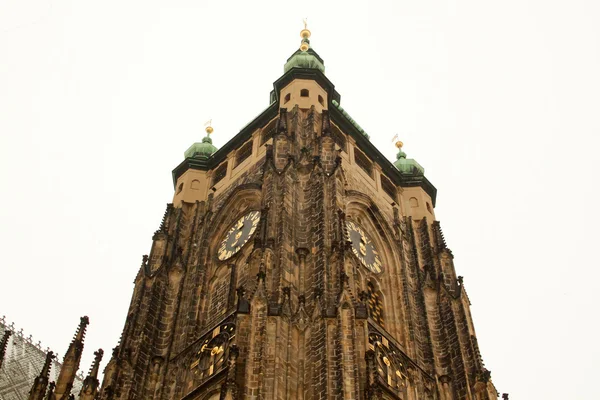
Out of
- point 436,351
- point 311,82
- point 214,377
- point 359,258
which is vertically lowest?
point 214,377

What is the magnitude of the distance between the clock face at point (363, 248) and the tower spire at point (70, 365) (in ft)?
32.2

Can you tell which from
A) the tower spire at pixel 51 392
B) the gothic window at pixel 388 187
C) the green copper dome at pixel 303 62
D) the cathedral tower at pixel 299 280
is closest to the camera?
the cathedral tower at pixel 299 280

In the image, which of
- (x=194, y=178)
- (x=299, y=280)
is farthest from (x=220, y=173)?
(x=299, y=280)

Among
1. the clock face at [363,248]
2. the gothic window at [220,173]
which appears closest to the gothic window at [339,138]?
the clock face at [363,248]

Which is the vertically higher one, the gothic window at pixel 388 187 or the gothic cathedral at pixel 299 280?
the gothic window at pixel 388 187

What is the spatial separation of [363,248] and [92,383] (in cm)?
1142

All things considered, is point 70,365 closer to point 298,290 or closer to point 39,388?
point 39,388

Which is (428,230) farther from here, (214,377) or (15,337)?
(15,337)

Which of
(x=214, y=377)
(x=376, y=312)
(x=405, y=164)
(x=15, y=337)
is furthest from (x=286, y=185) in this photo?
(x=15, y=337)

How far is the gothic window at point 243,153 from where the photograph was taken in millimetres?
38778

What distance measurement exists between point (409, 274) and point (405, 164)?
949cm

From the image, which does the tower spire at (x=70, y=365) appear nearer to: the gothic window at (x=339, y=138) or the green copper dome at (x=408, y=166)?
the gothic window at (x=339, y=138)

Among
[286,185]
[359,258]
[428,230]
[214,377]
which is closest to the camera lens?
[214,377]

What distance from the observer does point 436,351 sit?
32.0 m
